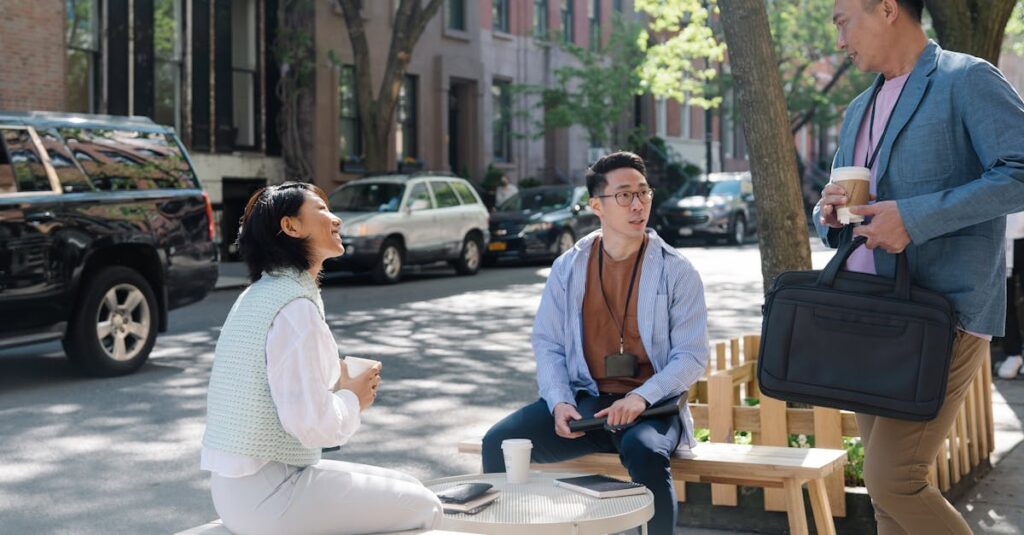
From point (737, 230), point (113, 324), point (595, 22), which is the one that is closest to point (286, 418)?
point (113, 324)

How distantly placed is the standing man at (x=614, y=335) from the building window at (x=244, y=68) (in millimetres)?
22827

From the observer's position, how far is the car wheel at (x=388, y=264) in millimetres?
21281

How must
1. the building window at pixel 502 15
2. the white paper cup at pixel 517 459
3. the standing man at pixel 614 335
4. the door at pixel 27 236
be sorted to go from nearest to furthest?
the white paper cup at pixel 517 459
the standing man at pixel 614 335
the door at pixel 27 236
the building window at pixel 502 15

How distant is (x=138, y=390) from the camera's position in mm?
10117

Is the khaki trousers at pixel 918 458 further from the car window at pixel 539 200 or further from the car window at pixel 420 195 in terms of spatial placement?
the car window at pixel 539 200

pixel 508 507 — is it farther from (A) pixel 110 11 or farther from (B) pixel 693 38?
(B) pixel 693 38

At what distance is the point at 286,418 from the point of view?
12.0ft

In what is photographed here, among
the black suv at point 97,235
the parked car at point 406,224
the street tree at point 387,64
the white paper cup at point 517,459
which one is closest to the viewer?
the white paper cup at point 517,459

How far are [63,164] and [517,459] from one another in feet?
22.9

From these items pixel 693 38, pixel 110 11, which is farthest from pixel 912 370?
pixel 693 38

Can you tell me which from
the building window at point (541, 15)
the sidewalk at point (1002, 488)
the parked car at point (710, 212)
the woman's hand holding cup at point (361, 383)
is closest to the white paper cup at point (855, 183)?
the woman's hand holding cup at point (361, 383)

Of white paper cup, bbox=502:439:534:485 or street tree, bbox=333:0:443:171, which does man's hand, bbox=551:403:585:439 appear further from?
street tree, bbox=333:0:443:171

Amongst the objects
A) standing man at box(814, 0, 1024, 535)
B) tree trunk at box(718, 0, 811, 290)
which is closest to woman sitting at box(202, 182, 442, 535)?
standing man at box(814, 0, 1024, 535)

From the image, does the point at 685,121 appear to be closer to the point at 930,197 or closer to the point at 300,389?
the point at 930,197
